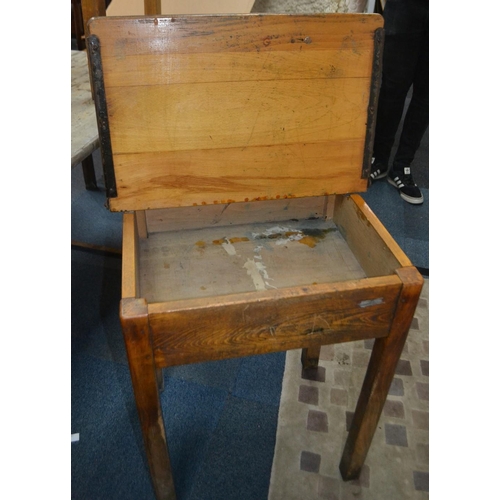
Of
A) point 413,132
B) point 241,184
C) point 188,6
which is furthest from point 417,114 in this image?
point 241,184

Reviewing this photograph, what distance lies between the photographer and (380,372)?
0.91 meters

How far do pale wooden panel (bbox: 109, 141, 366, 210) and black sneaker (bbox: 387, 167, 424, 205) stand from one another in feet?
4.70

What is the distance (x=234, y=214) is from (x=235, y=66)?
0.37 metres

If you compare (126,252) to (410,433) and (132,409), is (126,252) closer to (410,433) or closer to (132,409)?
(132,409)

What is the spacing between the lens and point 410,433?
4.12 ft

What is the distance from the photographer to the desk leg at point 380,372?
0.82 metres

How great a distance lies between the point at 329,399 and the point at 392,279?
0.65m

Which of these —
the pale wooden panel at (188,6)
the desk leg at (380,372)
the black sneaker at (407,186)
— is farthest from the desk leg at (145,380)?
the black sneaker at (407,186)

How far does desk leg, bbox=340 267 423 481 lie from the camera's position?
825mm

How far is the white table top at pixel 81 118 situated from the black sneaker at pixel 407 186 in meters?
1.62

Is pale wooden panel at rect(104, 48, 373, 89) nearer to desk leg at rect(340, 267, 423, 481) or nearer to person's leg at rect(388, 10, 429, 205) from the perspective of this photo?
desk leg at rect(340, 267, 423, 481)

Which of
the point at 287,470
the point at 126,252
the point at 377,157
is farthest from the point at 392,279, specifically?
the point at 377,157

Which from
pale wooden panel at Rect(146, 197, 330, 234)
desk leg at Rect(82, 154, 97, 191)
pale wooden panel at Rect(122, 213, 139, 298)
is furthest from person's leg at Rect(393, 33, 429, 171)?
pale wooden panel at Rect(122, 213, 139, 298)

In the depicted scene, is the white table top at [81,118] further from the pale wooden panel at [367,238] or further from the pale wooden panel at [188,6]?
the pale wooden panel at [367,238]
